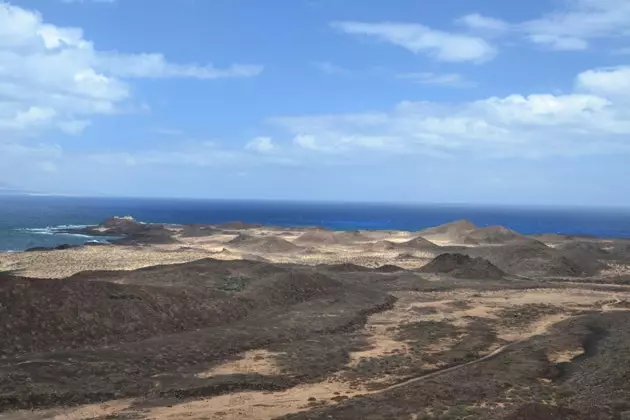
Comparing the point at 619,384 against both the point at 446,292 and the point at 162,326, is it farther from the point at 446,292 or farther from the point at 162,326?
the point at 446,292

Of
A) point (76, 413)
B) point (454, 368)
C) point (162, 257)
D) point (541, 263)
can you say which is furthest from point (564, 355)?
point (162, 257)

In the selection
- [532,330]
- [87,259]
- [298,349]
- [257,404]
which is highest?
[257,404]

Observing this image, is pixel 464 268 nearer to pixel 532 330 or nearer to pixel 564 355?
pixel 532 330

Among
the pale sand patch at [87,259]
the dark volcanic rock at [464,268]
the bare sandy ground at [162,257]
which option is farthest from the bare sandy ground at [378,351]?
the pale sand patch at [87,259]

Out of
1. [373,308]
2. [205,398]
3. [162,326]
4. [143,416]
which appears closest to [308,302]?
[373,308]

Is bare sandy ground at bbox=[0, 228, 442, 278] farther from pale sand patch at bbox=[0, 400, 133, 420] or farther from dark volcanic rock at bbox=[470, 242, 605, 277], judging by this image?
pale sand patch at bbox=[0, 400, 133, 420]

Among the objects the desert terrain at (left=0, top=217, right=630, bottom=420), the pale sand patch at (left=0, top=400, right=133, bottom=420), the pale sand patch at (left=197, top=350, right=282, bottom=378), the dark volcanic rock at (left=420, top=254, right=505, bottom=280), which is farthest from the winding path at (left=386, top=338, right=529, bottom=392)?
the dark volcanic rock at (left=420, top=254, right=505, bottom=280)
